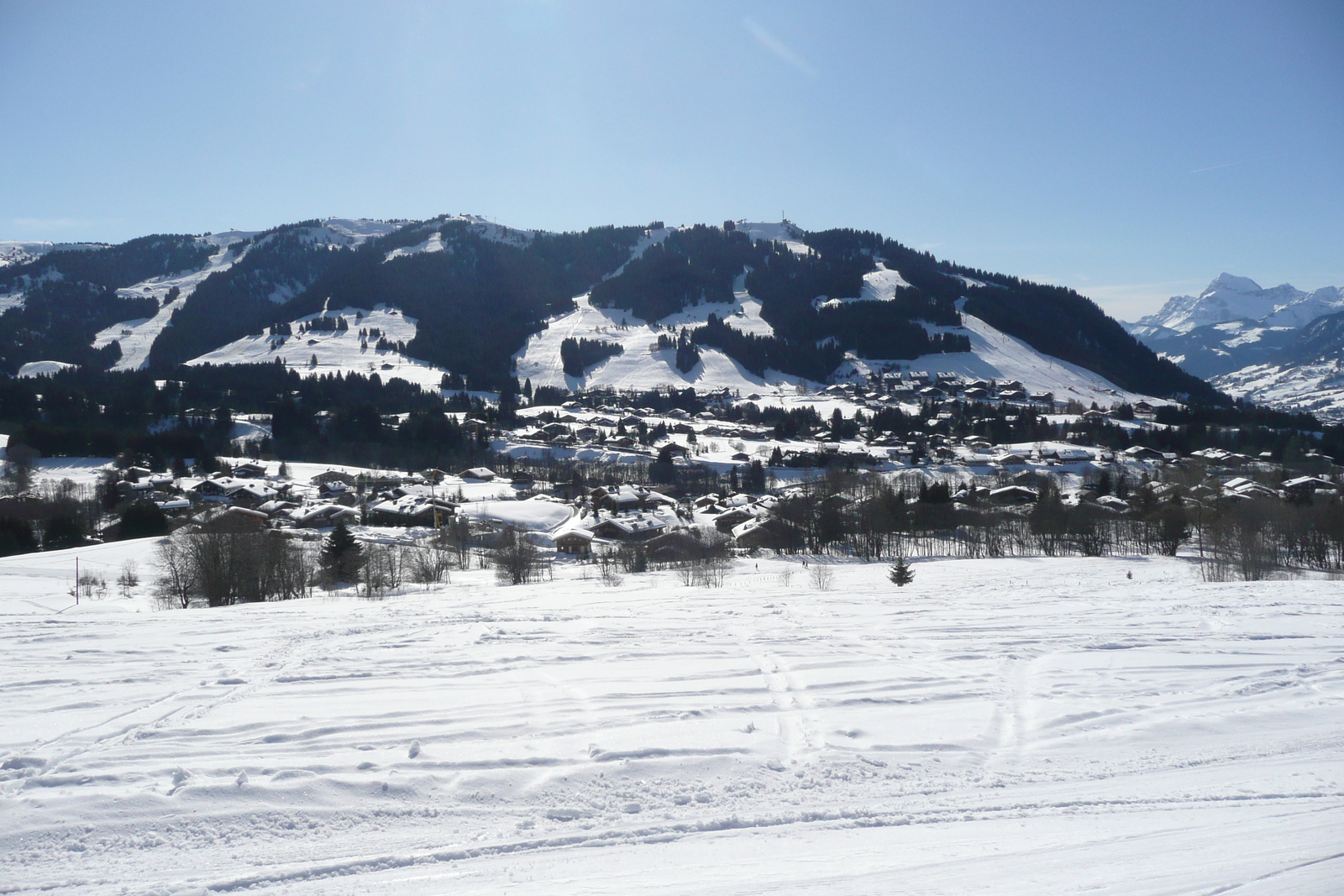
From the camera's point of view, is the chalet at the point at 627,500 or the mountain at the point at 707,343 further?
the mountain at the point at 707,343

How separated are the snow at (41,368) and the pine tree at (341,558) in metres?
168

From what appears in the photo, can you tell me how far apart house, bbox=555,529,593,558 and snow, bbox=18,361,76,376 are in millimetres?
163451

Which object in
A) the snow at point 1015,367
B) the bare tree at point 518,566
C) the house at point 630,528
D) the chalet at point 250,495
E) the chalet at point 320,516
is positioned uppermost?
the snow at point 1015,367

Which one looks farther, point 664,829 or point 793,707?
point 793,707

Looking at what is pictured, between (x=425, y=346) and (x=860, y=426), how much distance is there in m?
114

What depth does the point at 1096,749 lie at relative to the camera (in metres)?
7.81

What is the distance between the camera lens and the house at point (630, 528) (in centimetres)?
4792

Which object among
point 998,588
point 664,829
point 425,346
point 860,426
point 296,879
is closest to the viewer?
point 296,879

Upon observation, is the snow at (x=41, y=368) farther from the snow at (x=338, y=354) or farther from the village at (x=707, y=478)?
the village at (x=707, y=478)

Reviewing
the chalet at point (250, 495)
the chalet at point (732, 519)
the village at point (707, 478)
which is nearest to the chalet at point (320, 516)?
the village at point (707, 478)

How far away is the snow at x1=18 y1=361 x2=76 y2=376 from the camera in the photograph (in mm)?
149625

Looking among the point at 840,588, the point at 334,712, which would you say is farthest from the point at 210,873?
the point at 840,588

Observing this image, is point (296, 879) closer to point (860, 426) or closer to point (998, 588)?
point (998, 588)

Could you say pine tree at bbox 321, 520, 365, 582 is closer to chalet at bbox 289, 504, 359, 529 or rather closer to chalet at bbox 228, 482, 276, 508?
chalet at bbox 289, 504, 359, 529
